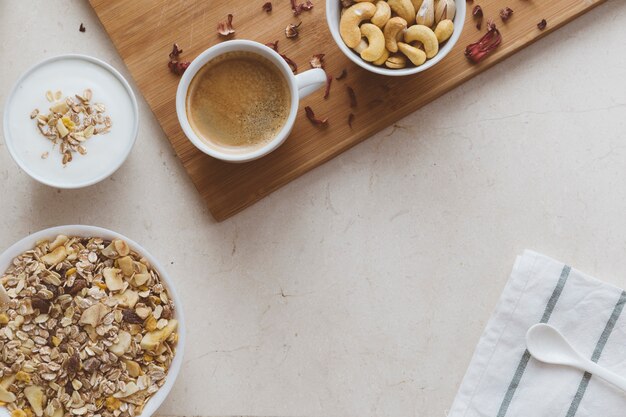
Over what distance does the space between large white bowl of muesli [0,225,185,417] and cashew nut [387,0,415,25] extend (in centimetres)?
49

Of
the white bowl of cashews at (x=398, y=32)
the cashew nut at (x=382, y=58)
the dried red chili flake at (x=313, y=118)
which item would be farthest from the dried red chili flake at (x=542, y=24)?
the dried red chili flake at (x=313, y=118)

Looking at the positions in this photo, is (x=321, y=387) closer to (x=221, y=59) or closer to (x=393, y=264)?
(x=393, y=264)

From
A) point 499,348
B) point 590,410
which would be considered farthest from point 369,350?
point 590,410

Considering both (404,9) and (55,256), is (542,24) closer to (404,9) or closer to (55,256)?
(404,9)

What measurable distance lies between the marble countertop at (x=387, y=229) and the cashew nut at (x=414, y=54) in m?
0.13

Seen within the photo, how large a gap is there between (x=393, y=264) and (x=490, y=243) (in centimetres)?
16

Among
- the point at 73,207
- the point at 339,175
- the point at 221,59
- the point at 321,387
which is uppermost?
the point at 221,59

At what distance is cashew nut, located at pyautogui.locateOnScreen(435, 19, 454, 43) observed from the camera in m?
1.04

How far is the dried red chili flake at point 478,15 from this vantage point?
1.10m

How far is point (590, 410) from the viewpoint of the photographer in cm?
112

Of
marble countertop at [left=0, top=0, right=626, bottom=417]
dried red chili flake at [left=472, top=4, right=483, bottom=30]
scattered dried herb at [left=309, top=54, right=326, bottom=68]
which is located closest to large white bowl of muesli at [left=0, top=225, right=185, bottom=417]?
marble countertop at [left=0, top=0, right=626, bottom=417]

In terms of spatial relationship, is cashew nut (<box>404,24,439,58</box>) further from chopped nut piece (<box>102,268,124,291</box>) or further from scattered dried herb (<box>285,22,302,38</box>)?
chopped nut piece (<box>102,268,124,291</box>)

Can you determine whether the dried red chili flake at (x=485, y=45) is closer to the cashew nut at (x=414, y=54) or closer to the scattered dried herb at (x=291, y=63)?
the cashew nut at (x=414, y=54)

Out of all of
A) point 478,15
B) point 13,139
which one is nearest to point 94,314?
point 13,139
